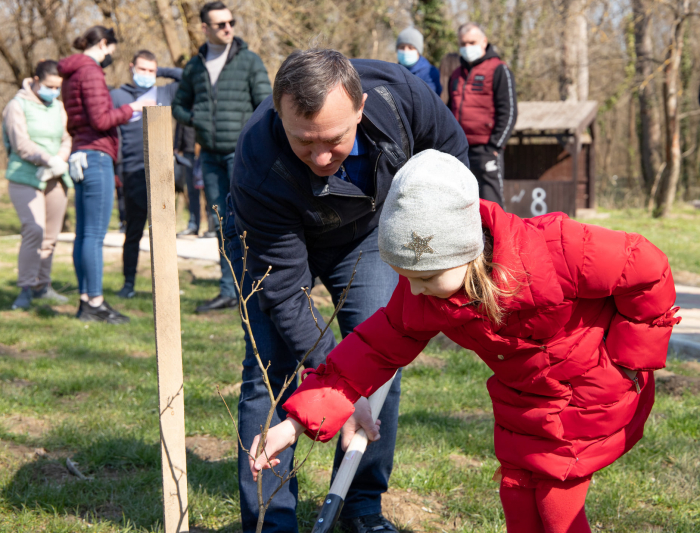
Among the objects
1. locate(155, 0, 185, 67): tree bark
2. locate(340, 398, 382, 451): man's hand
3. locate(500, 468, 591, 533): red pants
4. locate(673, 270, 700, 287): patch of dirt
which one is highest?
locate(155, 0, 185, 67): tree bark

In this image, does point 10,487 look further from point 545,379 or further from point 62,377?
point 545,379

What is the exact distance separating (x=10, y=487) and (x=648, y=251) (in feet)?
8.70

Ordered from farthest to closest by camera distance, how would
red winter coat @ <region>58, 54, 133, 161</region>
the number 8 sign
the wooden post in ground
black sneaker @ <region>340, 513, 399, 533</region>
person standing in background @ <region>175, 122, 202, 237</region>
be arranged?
1. the number 8 sign
2. person standing in background @ <region>175, 122, 202, 237</region>
3. red winter coat @ <region>58, 54, 133, 161</region>
4. black sneaker @ <region>340, 513, 399, 533</region>
5. the wooden post in ground

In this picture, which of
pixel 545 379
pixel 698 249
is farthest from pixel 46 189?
pixel 698 249

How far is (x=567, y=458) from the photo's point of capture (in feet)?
6.49

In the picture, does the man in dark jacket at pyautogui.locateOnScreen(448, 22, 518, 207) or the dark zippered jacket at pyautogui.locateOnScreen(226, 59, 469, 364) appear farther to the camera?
the man in dark jacket at pyautogui.locateOnScreen(448, 22, 518, 207)

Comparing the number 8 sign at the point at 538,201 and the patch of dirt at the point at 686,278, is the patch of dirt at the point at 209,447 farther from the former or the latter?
the number 8 sign at the point at 538,201

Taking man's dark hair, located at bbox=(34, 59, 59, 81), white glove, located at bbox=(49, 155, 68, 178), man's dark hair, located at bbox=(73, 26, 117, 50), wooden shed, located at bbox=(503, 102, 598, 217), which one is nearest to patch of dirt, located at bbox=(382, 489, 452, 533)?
man's dark hair, located at bbox=(73, 26, 117, 50)

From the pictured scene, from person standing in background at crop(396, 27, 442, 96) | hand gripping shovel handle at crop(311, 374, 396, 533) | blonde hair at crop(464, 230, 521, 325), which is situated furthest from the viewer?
person standing in background at crop(396, 27, 442, 96)

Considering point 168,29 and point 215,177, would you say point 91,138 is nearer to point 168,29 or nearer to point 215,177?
point 215,177

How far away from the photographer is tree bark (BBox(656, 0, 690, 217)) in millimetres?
11648

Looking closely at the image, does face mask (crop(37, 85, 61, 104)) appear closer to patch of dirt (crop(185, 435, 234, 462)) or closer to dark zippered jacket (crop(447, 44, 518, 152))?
dark zippered jacket (crop(447, 44, 518, 152))

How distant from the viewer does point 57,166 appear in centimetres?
618

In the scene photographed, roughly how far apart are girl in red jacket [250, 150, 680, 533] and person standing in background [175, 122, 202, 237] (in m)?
8.26
